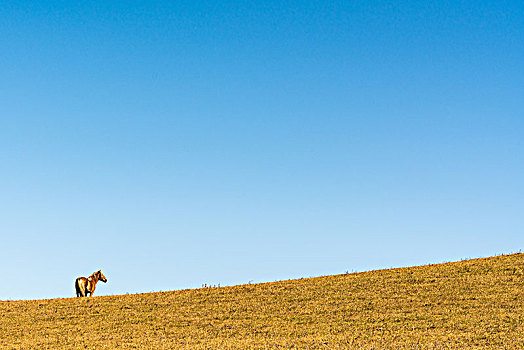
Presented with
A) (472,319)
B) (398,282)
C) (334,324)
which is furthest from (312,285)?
(472,319)

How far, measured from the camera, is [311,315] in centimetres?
2816

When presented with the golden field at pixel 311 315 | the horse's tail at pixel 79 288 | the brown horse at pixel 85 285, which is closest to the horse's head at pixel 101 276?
the brown horse at pixel 85 285

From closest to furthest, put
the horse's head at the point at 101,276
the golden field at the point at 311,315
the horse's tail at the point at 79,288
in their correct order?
the golden field at the point at 311,315 → the horse's tail at the point at 79,288 → the horse's head at the point at 101,276

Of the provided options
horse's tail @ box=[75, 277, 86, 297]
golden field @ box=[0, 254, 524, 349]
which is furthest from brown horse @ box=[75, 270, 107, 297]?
golden field @ box=[0, 254, 524, 349]

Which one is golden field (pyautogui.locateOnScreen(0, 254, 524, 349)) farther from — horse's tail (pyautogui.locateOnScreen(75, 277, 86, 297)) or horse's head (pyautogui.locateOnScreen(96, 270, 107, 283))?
horse's head (pyautogui.locateOnScreen(96, 270, 107, 283))

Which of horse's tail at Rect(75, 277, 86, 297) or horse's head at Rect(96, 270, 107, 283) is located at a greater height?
horse's head at Rect(96, 270, 107, 283)

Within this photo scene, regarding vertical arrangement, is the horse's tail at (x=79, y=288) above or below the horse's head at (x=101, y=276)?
below

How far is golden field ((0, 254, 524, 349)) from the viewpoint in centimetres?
2234

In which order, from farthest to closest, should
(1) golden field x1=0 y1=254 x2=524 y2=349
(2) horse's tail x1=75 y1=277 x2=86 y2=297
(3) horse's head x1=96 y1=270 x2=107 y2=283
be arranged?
(3) horse's head x1=96 y1=270 x2=107 y2=283, (2) horse's tail x1=75 y1=277 x2=86 y2=297, (1) golden field x1=0 y1=254 x2=524 y2=349

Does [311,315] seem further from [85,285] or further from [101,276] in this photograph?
[101,276]

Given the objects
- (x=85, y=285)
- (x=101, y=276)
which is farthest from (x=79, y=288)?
(x=101, y=276)

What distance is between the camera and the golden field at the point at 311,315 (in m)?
22.3

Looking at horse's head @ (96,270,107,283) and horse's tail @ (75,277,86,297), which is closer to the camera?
horse's tail @ (75,277,86,297)

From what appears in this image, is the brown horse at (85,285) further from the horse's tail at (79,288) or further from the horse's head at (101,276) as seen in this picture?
the horse's head at (101,276)
